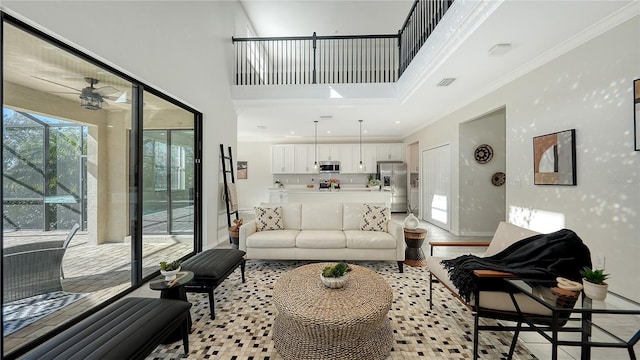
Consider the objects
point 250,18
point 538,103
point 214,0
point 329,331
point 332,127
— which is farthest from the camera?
point 332,127

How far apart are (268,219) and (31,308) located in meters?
2.38

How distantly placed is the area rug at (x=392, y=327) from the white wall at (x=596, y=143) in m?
1.57

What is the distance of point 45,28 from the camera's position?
5.79 ft

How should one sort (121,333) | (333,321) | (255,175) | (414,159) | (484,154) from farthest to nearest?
1. (255,175)
2. (414,159)
3. (484,154)
4. (333,321)
5. (121,333)

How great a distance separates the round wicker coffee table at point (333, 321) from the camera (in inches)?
63.1

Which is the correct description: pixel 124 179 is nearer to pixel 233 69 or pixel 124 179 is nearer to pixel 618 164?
pixel 233 69

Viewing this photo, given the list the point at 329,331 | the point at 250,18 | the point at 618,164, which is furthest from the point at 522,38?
the point at 250,18

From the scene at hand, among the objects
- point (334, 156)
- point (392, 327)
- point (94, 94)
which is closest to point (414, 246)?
point (392, 327)

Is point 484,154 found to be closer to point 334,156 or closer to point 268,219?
point 268,219

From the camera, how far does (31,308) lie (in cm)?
187

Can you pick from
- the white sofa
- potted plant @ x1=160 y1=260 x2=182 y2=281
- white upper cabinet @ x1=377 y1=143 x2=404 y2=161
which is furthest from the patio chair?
white upper cabinet @ x1=377 y1=143 x2=404 y2=161

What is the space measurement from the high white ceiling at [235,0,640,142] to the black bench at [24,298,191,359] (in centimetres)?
357

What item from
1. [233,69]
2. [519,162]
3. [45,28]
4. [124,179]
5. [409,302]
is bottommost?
[409,302]

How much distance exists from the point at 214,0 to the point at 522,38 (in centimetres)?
466
